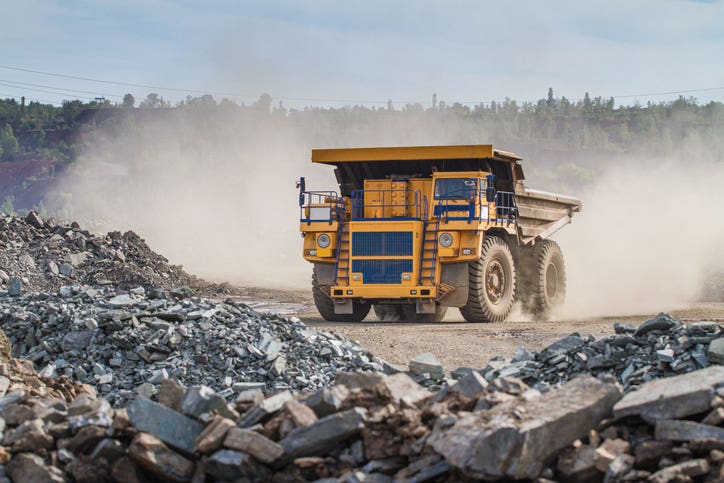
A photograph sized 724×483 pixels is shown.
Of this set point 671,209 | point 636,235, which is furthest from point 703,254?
point 671,209

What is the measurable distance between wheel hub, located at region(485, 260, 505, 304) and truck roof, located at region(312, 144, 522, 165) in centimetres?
192

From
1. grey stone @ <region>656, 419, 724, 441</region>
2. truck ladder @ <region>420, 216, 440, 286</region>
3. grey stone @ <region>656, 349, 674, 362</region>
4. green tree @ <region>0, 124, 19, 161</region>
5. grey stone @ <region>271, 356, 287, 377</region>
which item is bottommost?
grey stone @ <region>271, 356, 287, 377</region>

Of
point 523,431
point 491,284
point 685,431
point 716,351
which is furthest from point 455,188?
point 523,431

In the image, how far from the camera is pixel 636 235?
31.5 m

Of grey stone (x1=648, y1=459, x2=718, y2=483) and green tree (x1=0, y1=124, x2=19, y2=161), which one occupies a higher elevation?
green tree (x1=0, y1=124, x2=19, y2=161)

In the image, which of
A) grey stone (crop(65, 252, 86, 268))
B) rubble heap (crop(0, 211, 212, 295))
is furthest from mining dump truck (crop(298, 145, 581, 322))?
grey stone (crop(65, 252, 86, 268))

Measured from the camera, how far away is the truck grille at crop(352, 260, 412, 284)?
58.0 ft

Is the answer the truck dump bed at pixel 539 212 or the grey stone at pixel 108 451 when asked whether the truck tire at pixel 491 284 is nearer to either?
the truck dump bed at pixel 539 212

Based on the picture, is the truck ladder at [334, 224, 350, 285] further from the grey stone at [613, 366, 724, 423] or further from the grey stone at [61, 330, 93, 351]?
the grey stone at [613, 366, 724, 423]

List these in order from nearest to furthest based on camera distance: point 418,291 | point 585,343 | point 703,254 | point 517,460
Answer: point 517,460, point 585,343, point 418,291, point 703,254

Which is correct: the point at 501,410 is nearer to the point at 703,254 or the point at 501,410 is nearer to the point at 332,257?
the point at 332,257

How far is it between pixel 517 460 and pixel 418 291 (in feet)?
37.9

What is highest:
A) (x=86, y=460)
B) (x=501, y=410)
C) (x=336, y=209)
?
(x=336, y=209)

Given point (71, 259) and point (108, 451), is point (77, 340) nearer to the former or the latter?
point (108, 451)
